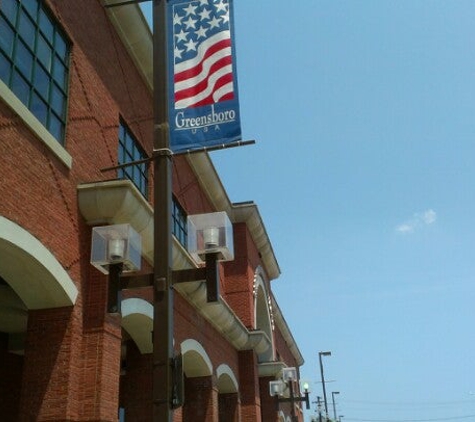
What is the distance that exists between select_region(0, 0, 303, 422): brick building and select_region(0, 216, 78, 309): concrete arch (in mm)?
24

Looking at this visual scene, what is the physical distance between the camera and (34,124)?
30.6 ft

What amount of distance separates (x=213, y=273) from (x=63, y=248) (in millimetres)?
4229

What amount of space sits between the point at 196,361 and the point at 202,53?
11260 mm

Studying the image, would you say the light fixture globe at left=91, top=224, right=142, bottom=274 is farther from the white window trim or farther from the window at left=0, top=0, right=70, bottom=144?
the window at left=0, top=0, right=70, bottom=144

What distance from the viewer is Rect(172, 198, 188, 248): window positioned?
1772cm

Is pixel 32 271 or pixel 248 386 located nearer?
pixel 32 271

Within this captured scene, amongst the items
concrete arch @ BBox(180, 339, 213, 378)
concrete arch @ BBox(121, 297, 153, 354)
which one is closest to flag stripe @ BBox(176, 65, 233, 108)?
concrete arch @ BBox(121, 297, 153, 354)

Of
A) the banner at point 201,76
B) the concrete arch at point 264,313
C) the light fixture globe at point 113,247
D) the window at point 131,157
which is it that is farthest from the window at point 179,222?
the light fixture globe at point 113,247

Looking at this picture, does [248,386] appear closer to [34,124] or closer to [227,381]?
[227,381]

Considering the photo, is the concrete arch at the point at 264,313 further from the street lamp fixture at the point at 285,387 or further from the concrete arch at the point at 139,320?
the concrete arch at the point at 139,320

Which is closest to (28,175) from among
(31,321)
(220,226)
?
(31,321)

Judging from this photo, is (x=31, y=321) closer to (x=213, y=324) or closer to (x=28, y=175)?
(x=28, y=175)

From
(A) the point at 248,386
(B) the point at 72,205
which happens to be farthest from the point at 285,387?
(B) the point at 72,205

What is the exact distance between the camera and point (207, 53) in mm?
7590
